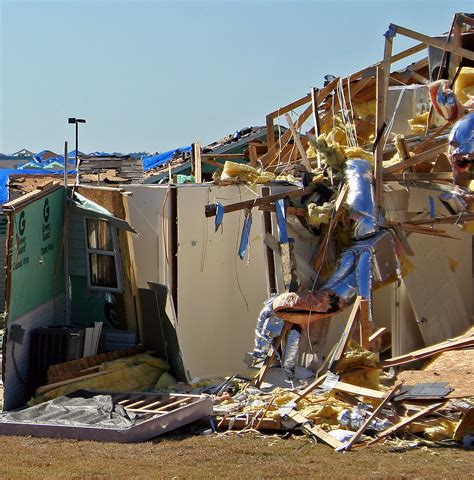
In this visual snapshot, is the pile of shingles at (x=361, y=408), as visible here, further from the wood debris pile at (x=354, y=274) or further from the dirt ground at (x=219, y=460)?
the dirt ground at (x=219, y=460)

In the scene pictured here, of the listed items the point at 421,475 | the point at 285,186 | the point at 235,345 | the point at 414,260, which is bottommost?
the point at 421,475

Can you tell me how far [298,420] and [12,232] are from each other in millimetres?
3931

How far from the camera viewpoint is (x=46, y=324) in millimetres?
12414

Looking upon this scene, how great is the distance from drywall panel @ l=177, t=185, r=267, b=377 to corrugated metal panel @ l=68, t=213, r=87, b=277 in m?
1.23

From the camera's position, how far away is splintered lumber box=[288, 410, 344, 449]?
9.09m

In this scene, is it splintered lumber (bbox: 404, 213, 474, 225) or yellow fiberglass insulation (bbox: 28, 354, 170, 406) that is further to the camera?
A: splintered lumber (bbox: 404, 213, 474, 225)

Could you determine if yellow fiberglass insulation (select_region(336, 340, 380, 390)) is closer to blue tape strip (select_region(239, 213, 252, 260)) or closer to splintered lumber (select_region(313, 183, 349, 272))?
splintered lumber (select_region(313, 183, 349, 272))

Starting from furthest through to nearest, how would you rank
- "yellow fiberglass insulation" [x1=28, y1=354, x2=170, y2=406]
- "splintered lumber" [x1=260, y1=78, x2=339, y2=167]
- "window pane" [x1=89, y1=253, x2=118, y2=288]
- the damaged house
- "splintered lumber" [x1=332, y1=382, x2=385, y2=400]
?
"splintered lumber" [x1=260, y1=78, x2=339, y2=167], "window pane" [x1=89, y1=253, x2=118, y2=288], "yellow fiberglass insulation" [x1=28, y1=354, x2=170, y2=406], the damaged house, "splintered lumber" [x1=332, y1=382, x2=385, y2=400]

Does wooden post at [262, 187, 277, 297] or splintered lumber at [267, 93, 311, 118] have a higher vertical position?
splintered lumber at [267, 93, 311, 118]

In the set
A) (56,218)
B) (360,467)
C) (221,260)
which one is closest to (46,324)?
(56,218)

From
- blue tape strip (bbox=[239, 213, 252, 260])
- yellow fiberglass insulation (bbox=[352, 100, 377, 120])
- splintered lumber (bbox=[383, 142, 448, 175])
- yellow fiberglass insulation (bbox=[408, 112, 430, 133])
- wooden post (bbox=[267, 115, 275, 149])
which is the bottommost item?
blue tape strip (bbox=[239, 213, 252, 260])

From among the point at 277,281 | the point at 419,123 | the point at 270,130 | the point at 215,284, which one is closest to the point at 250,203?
the point at 277,281

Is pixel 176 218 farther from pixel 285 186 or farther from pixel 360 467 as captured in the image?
pixel 360 467

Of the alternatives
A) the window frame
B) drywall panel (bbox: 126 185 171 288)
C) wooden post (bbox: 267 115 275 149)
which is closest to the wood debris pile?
drywall panel (bbox: 126 185 171 288)
